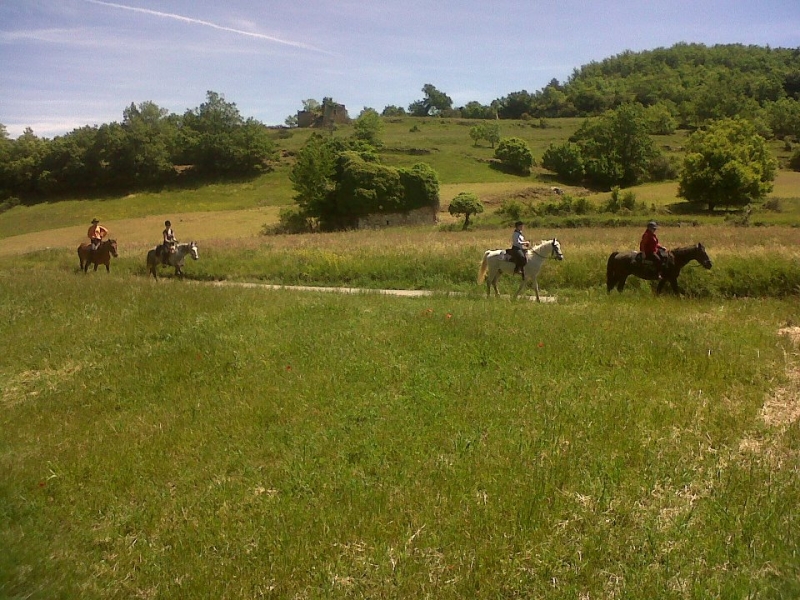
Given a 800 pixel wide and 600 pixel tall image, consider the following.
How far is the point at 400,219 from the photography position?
169 feet

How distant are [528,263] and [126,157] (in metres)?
68.8

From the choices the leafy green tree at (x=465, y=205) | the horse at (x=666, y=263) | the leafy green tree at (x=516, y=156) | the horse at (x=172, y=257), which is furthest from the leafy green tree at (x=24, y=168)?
the horse at (x=666, y=263)

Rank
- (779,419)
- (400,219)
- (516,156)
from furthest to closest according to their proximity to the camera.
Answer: (516,156) → (400,219) → (779,419)

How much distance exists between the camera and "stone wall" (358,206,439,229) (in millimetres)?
50469

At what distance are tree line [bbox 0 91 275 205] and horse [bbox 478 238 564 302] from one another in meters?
65.0

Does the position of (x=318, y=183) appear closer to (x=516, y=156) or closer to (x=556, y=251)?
(x=556, y=251)

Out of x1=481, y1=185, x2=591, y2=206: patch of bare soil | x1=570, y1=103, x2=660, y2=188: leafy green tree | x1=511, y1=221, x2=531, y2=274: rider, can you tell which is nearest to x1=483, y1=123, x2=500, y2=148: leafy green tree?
x1=570, y1=103, x2=660, y2=188: leafy green tree

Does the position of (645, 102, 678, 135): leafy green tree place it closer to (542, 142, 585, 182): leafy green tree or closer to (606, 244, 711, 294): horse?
(542, 142, 585, 182): leafy green tree

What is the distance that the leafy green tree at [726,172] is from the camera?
50969mm

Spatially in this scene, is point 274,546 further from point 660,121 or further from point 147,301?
point 660,121

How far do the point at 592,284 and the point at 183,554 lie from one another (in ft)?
58.5

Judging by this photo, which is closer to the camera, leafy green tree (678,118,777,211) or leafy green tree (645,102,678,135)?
leafy green tree (678,118,777,211)

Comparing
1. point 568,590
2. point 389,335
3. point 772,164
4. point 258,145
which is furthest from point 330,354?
point 258,145

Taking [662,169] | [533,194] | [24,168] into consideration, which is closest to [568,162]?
[662,169]
